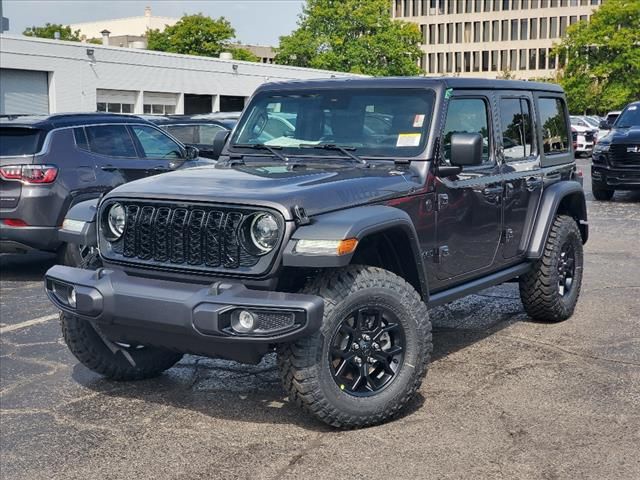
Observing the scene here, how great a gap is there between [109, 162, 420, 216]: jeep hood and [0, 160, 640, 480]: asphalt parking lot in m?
1.20

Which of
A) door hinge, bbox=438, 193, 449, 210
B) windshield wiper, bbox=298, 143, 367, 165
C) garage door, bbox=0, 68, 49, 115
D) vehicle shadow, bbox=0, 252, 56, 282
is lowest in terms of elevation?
vehicle shadow, bbox=0, 252, 56, 282

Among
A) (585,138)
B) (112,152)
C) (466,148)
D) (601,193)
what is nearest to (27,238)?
(112,152)

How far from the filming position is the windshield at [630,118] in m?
17.3

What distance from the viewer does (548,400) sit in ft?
17.1

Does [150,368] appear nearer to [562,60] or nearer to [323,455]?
[323,455]

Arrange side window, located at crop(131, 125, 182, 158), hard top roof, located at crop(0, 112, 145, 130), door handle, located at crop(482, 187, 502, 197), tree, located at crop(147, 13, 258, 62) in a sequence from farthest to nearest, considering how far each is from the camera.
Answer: tree, located at crop(147, 13, 258, 62) < side window, located at crop(131, 125, 182, 158) < hard top roof, located at crop(0, 112, 145, 130) < door handle, located at crop(482, 187, 502, 197)

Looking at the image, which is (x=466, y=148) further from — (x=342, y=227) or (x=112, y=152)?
(x=112, y=152)

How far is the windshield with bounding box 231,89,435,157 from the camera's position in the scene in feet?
18.2

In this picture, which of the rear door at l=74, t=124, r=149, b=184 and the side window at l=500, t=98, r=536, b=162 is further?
the rear door at l=74, t=124, r=149, b=184

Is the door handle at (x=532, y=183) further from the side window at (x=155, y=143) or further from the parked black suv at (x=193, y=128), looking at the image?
the parked black suv at (x=193, y=128)

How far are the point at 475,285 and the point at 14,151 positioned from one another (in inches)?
204

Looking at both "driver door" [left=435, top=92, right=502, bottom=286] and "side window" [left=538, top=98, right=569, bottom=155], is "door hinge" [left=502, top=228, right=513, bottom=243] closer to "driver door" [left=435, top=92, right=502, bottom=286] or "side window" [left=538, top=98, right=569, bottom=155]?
"driver door" [left=435, top=92, right=502, bottom=286]

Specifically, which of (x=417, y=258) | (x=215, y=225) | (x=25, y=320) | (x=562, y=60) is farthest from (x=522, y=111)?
(x=562, y=60)

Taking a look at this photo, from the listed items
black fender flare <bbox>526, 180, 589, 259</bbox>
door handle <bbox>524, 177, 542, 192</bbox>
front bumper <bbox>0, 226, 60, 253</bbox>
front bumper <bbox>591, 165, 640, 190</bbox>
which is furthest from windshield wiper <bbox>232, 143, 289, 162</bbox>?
front bumper <bbox>591, 165, 640, 190</bbox>
